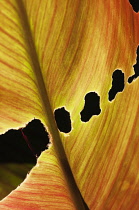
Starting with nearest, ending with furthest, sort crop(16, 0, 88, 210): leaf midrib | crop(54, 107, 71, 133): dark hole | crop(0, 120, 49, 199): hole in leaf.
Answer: crop(16, 0, 88, 210): leaf midrib < crop(54, 107, 71, 133): dark hole < crop(0, 120, 49, 199): hole in leaf

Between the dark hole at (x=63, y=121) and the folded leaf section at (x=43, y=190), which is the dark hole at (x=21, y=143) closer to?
the dark hole at (x=63, y=121)

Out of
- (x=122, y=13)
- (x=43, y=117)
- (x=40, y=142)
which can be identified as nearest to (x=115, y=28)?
(x=122, y=13)

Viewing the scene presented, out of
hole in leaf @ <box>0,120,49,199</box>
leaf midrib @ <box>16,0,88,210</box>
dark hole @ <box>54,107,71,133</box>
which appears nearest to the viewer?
leaf midrib @ <box>16,0,88,210</box>

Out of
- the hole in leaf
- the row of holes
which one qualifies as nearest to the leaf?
the hole in leaf

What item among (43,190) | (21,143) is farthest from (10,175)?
(43,190)

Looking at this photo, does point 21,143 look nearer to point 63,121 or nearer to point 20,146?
point 20,146

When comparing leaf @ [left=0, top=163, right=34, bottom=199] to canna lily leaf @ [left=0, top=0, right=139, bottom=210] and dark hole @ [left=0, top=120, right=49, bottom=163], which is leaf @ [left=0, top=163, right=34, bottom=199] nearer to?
dark hole @ [left=0, top=120, right=49, bottom=163]
